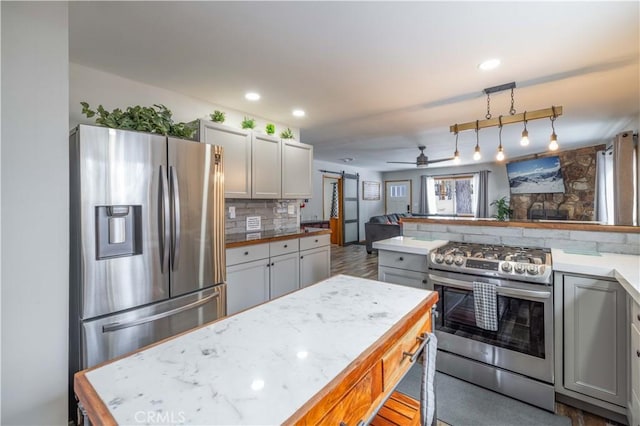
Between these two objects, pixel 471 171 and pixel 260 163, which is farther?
pixel 471 171

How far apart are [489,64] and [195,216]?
2.53 metres

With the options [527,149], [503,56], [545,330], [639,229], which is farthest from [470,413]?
[527,149]

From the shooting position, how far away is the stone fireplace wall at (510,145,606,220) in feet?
19.2

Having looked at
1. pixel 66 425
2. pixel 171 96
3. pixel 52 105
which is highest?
pixel 171 96

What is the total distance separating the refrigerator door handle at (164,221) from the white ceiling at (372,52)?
2.99ft

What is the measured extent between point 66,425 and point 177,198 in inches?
51.6

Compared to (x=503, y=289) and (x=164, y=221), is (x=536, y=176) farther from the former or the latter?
(x=164, y=221)

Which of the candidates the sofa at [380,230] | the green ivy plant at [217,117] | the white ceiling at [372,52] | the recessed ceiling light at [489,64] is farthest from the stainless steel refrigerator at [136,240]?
the sofa at [380,230]

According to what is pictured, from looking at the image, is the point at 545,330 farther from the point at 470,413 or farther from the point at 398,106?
the point at 398,106

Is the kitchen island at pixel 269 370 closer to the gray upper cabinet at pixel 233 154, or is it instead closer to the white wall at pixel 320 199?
the gray upper cabinet at pixel 233 154

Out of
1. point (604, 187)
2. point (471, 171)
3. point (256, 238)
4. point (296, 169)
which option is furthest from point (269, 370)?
point (471, 171)

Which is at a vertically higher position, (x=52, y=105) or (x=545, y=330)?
(x=52, y=105)

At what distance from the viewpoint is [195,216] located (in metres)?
2.06

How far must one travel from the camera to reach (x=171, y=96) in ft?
9.09
